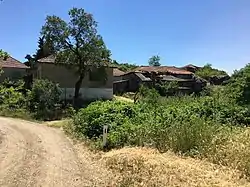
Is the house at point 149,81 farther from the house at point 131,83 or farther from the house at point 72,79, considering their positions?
the house at point 72,79

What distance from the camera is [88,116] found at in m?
18.6

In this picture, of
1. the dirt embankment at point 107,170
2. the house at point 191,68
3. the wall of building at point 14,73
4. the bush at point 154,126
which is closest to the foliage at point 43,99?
the bush at point 154,126

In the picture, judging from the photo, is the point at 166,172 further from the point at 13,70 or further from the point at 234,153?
the point at 13,70

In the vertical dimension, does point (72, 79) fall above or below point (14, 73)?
below

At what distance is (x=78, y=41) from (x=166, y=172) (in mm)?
31002

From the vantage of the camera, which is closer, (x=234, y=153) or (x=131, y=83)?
(x=234, y=153)

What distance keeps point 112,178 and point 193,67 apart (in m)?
81.6

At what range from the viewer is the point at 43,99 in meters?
32.5

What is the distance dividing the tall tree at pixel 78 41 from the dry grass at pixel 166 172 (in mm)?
28109

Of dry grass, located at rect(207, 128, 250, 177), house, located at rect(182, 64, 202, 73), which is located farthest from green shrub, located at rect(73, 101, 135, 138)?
house, located at rect(182, 64, 202, 73)

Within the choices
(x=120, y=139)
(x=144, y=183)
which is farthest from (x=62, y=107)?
(x=144, y=183)

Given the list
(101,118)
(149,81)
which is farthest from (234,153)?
(149,81)

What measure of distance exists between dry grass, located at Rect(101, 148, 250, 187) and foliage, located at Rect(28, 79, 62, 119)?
71.6 ft

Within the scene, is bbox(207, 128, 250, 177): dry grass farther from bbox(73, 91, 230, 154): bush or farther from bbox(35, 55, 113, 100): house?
bbox(35, 55, 113, 100): house
